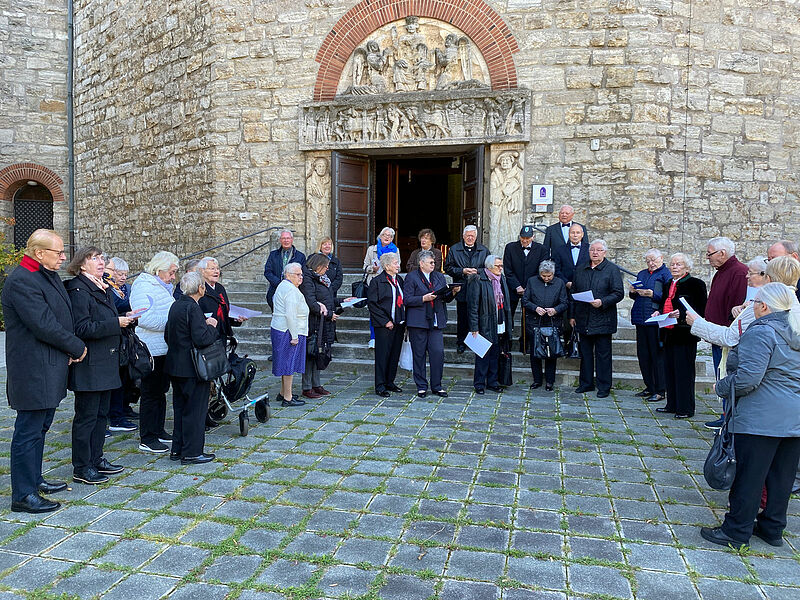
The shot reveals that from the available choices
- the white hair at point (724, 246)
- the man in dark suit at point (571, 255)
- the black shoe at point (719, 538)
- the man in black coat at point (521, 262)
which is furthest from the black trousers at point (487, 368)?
the black shoe at point (719, 538)

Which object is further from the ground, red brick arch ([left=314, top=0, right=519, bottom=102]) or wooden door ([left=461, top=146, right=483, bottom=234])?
red brick arch ([left=314, top=0, right=519, bottom=102])

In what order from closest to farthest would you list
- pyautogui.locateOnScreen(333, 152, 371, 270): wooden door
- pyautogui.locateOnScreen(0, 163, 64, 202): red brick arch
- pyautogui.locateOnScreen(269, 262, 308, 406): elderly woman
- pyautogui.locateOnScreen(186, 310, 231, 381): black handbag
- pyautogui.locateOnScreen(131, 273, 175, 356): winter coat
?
pyautogui.locateOnScreen(186, 310, 231, 381): black handbag, pyautogui.locateOnScreen(131, 273, 175, 356): winter coat, pyautogui.locateOnScreen(269, 262, 308, 406): elderly woman, pyautogui.locateOnScreen(333, 152, 371, 270): wooden door, pyautogui.locateOnScreen(0, 163, 64, 202): red brick arch

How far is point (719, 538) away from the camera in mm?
3494

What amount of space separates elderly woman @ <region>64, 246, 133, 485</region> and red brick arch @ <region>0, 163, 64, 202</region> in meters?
13.4

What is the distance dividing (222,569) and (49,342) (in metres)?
1.93

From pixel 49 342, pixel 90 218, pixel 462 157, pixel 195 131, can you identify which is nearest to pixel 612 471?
pixel 49 342

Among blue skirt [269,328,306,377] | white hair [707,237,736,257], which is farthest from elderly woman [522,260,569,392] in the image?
blue skirt [269,328,306,377]

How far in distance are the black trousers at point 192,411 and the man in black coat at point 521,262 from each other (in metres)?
4.52

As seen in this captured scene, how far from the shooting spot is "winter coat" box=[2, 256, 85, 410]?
3.82 meters

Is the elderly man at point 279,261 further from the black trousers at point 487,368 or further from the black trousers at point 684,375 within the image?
the black trousers at point 684,375

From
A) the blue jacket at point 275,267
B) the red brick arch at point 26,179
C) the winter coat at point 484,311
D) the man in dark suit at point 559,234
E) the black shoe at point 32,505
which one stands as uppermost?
the red brick arch at point 26,179

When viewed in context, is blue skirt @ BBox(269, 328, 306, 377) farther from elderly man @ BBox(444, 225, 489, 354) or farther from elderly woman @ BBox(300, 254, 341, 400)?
elderly man @ BBox(444, 225, 489, 354)

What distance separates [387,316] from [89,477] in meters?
3.79

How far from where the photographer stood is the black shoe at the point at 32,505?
12.5 feet
